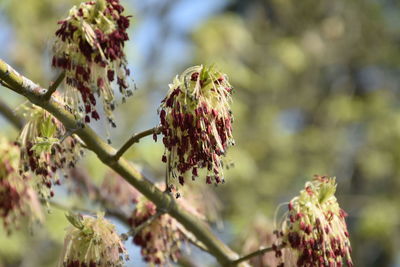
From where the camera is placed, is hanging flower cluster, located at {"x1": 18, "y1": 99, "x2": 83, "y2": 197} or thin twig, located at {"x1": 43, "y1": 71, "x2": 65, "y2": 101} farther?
hanging flower cluster, located at {"x1": 18, "y1": 99, "x2": 83, "y2": 197}

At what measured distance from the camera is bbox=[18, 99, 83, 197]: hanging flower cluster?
2076 mm

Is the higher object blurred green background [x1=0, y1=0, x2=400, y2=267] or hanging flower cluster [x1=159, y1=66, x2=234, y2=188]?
blurred green background [x1=0, y1=0, x2=400, y2=267]

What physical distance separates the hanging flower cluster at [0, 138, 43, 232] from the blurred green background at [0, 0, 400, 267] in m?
5.42

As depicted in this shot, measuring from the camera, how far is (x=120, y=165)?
215 centimetres

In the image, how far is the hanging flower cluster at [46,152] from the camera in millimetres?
2076

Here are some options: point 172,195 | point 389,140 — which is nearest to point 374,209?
point 389,140

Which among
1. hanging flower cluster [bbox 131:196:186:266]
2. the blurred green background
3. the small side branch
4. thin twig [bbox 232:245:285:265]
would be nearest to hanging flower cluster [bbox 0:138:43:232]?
hanging flower cluster [bbox 131:196:186:266]

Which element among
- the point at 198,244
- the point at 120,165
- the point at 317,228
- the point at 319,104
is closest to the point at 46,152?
the point at 120,165

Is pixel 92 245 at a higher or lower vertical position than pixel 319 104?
lower

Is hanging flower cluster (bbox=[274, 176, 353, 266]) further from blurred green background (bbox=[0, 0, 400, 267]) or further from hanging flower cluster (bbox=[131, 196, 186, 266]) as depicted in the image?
blurred green background (bbox=[0, 0, 400, 267])

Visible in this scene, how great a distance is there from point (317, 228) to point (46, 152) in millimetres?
892

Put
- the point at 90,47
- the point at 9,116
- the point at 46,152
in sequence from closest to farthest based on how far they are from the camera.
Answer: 1. the point at 90,47
2. the point at 46,152
3. the point at 9,116

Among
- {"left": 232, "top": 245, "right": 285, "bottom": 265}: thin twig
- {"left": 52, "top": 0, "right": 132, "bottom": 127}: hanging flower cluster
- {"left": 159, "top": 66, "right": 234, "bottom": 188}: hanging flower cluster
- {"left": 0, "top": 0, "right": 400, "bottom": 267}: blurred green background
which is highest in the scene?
{"left": 0, "top": 0, "right": 400, "bottom": 267}: blurred green background

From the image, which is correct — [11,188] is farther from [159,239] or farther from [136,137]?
[136,137]
